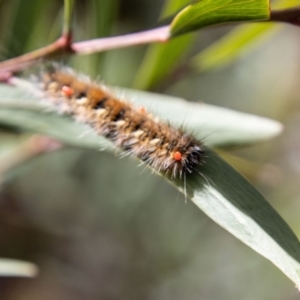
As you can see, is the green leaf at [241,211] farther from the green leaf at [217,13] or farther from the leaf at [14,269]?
the leaf at [14,269]

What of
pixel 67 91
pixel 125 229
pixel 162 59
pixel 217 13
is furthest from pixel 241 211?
pixel 125 229

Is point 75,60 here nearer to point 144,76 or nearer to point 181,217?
→ point 144,76

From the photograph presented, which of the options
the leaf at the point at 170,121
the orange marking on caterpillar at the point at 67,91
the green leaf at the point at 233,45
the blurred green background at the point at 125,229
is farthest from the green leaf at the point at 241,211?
the blurred green background at the point at 125,229

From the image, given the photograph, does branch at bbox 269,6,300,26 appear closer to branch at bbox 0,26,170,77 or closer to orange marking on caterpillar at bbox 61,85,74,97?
branch at bbox 0,26,170,77

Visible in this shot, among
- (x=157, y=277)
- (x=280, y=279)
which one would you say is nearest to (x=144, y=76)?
(x=157, y=277)

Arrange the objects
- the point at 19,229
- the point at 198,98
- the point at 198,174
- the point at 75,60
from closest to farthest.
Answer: the point at 198,174 → the point at 75,60 → the point at 19,229 → the point at 198,98

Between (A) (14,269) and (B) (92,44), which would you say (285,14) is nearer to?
(B) (92,44)
